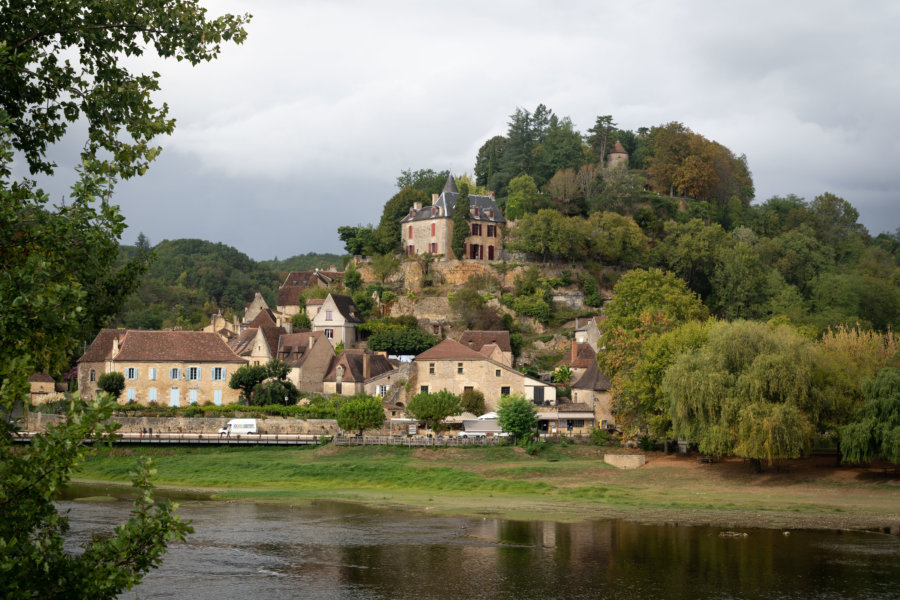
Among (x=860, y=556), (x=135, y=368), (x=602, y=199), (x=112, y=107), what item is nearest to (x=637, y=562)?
(x=860, y=556)

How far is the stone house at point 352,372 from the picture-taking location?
2667 inches

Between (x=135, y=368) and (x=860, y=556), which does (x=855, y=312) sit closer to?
(x=860, y=556)

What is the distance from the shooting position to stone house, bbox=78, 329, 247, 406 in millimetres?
64000

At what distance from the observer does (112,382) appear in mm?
62031

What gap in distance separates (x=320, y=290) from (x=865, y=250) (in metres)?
→ 56.2

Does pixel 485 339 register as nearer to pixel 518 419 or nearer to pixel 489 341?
pixel 489 341

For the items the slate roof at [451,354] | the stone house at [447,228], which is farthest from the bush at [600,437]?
the stone house at [447,228]

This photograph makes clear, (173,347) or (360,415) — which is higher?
(173,347)

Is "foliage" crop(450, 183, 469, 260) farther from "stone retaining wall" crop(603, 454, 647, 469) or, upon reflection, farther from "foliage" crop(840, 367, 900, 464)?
"foliage" crop(840, 367, 900, 464)

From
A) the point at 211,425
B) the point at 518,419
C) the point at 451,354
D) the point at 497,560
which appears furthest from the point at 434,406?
the point at 497,560

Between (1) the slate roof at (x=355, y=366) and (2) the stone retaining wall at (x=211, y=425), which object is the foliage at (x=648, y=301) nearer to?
(1) the slate roof at (x=355, y=366)

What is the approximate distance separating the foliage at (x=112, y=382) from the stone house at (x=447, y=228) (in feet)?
110

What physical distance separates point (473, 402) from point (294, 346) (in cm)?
1904

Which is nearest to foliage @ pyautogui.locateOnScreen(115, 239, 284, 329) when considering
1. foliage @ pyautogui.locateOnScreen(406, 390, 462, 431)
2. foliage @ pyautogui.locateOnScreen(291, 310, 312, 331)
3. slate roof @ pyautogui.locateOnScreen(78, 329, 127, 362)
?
foliage @ pyautogui.locateOnScreen(291, 310, 312, 331)
